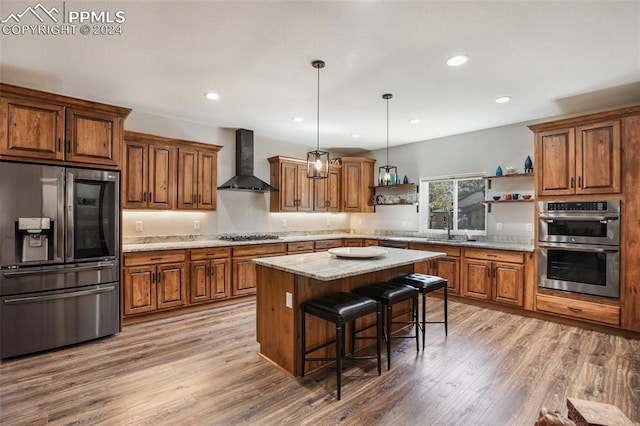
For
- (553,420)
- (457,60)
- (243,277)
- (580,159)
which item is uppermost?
(457,60)

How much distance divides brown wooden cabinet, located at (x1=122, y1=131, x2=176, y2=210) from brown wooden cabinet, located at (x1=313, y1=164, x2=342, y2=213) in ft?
8.52

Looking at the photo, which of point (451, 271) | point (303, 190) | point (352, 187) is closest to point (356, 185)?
point (352, 187)

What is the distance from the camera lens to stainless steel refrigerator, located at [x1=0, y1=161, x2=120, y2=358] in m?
2.95

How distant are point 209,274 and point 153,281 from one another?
2.32 feet

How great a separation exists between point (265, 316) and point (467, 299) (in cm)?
326

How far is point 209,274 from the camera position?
4.45 metres

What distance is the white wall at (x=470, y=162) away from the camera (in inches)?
187

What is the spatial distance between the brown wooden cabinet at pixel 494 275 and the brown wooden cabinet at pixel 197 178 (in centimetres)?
394

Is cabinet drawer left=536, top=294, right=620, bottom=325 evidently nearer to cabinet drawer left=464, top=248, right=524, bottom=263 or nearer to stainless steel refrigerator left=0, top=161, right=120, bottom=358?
cabinet drawer left=464, top=248, right=524, bottom=263

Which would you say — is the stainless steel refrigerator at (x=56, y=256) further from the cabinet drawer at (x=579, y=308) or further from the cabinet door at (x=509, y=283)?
the cabinet drawer at (x=579, y=308)

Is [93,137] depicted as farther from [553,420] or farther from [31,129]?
[553,420]

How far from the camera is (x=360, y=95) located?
3730 mm

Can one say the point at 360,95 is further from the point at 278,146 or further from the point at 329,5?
the point at 278,146

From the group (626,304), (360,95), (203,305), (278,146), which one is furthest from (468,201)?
(203,305)
